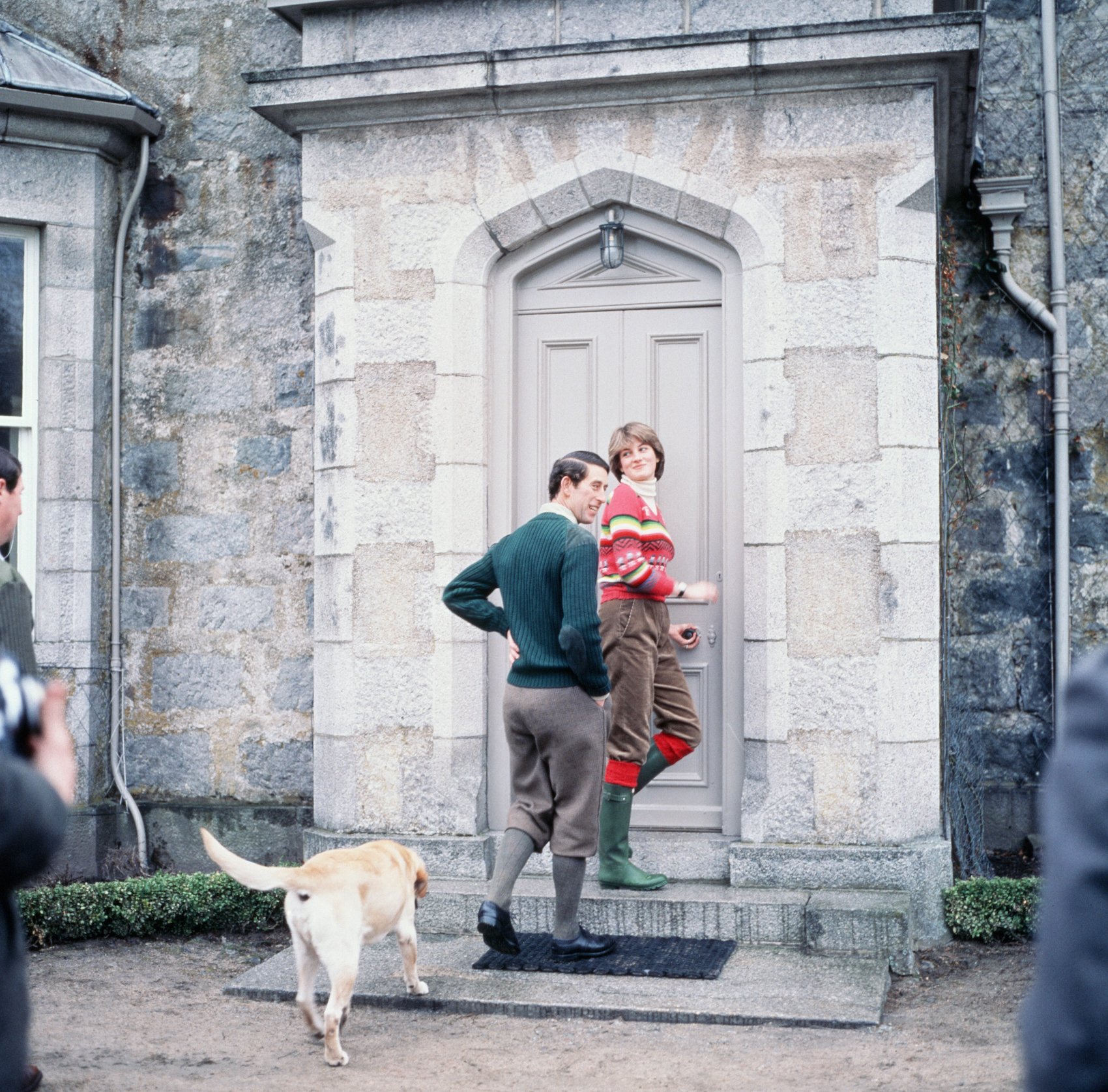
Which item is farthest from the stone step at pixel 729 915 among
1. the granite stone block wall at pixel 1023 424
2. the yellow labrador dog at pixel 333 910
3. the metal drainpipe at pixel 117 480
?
the metal drainpipe at pixel 117 480

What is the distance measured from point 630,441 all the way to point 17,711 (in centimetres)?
389

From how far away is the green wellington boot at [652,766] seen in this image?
224 inches

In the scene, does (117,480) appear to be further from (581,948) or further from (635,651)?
(581,948)

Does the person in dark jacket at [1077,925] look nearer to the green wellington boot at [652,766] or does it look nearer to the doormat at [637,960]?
the doormat at [637,960]

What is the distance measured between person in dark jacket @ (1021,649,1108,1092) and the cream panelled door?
4.93 m

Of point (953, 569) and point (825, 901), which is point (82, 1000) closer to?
point (825, 901)

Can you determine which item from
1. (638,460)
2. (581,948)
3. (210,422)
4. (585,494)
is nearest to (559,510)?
(585,494)

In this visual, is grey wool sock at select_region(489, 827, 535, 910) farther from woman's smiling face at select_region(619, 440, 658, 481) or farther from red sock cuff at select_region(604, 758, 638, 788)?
woman's smiling face at select_region(619, 440, 658, 481)

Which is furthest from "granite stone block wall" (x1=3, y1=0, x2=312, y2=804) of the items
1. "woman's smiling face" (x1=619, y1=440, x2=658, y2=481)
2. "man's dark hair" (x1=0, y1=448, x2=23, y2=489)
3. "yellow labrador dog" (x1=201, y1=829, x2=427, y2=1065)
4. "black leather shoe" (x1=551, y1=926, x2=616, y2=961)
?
"man's dark hair" (x1=0, y1=448, x2=23, y2=489)

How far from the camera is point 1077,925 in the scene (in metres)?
1.15

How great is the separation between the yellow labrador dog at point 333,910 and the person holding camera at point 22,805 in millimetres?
1915

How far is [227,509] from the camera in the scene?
7.08 metres

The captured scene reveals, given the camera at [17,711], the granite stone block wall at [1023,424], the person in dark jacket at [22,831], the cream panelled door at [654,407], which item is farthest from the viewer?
the granite stone block wall at [1023,424]

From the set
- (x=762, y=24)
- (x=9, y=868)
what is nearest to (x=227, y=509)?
(x=762, y=24)
